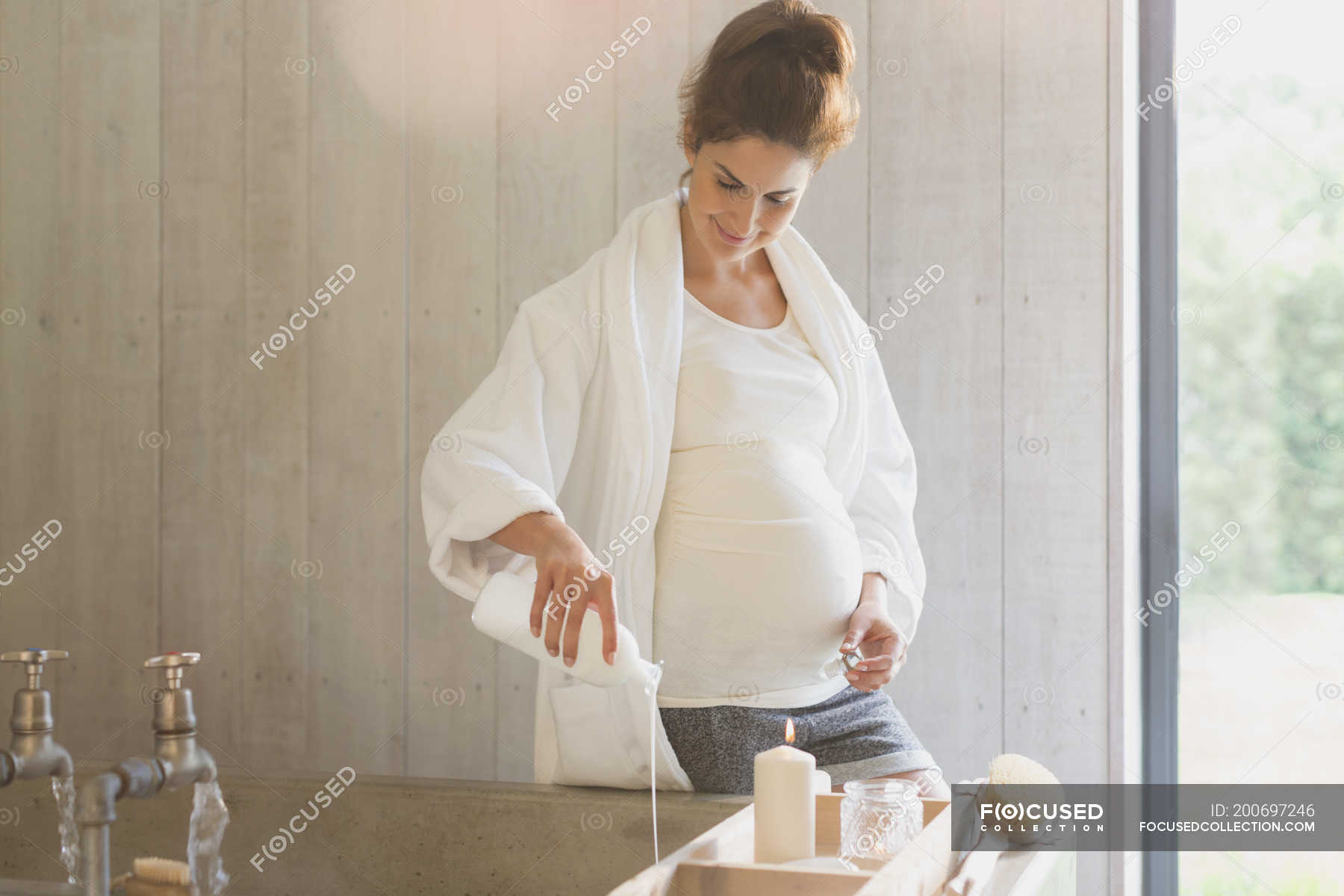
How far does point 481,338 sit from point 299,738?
78 cm

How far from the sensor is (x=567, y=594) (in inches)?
45.6

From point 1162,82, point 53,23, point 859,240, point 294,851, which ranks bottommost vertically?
point 294,851

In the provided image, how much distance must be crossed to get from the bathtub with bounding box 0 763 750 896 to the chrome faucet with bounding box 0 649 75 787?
0.46 m

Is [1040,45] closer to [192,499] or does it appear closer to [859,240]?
[859,240]

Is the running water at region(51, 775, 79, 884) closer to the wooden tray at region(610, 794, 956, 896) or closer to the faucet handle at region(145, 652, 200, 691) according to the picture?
the faucet handle at region(145, 652, 200, 691)

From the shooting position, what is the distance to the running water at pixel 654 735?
121cm

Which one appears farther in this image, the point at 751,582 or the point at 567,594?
the point at 751,582

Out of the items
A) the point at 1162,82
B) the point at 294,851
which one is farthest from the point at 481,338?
the point at 1162,82

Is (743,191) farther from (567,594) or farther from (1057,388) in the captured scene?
(1057,388)

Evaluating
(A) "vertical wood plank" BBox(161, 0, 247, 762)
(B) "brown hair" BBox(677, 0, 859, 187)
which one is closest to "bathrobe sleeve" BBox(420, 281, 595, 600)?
(B) "brown hair" BBox(677, 0, 859, 187)

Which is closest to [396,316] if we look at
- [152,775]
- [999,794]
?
[152,775]

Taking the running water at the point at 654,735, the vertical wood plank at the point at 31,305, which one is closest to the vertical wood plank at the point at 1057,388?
the running water at the point at 654,735

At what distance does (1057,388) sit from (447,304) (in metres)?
1.02

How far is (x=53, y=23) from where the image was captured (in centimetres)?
221
